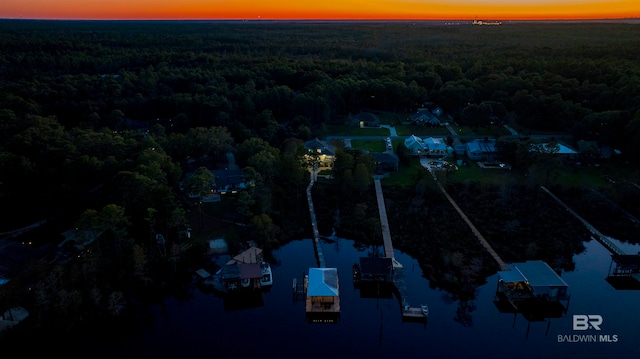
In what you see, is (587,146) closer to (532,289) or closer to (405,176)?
(405,176)

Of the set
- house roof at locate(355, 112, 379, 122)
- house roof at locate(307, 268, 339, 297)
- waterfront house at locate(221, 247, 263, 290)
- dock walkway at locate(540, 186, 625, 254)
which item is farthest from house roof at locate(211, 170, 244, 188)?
dock walkway at locate(540, 186, 625, 254)

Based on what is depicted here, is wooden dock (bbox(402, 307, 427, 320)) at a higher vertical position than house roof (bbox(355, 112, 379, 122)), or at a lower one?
lower

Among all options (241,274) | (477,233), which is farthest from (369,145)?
(241,274)

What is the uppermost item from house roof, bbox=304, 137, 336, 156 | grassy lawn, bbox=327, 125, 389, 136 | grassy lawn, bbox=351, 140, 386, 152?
house roof, bbox=304, 137, 336, 156

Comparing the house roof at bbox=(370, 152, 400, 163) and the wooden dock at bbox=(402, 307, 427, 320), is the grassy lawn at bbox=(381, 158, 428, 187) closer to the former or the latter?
the house roof at bbox=(370, 152, 400, 163)

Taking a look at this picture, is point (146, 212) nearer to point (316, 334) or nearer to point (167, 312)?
point (167, 312)
